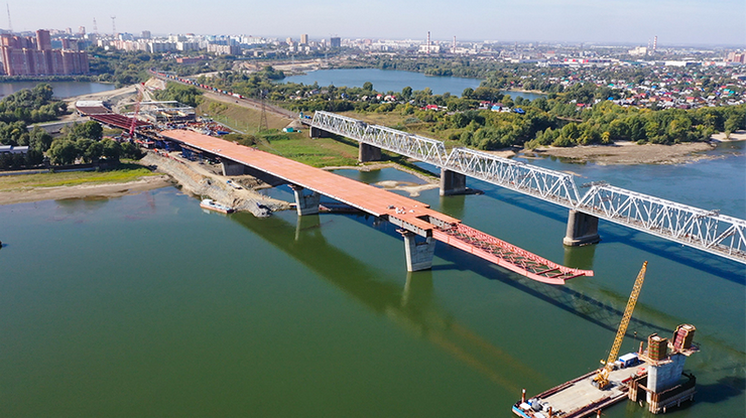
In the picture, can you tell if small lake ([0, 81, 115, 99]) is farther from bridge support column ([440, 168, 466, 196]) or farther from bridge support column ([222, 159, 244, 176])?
bridge support column ([440, 168, 466, 196])

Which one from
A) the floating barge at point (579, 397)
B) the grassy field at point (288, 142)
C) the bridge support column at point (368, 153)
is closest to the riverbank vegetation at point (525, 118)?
the grassy field at point (288, 142)

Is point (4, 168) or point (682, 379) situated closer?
point (682, 379)

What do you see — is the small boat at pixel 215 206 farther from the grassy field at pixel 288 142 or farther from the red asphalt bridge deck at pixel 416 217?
the grassy field at pixel 288 142

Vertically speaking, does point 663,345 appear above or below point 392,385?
above

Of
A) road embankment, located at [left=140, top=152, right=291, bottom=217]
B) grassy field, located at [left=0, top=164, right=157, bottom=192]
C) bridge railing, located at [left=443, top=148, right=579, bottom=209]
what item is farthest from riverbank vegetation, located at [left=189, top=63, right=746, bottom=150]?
grassy field, located at [left=0, top=164, right=157, bottom=192]

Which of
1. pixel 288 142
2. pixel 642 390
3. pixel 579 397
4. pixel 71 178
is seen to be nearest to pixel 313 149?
pixel 288 142

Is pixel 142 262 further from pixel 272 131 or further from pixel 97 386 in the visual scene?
pixel 272 131

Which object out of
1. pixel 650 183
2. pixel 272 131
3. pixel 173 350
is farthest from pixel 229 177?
pixel 650 183
